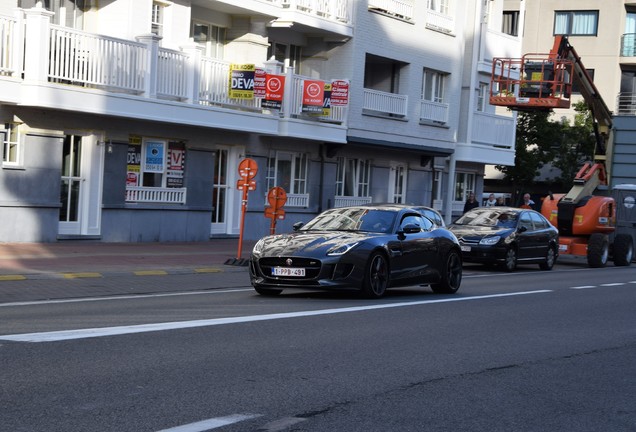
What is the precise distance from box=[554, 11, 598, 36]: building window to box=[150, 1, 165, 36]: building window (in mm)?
36378

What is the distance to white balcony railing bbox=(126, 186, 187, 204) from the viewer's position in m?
25.7

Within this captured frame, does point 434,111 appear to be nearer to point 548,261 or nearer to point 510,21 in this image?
point 548,261

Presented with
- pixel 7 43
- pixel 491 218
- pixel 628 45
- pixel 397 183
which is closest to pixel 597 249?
pixel 491 218

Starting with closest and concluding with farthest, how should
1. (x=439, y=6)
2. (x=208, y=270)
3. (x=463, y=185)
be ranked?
(x=208, y=270) < (x=439, y=6) < (x=463, y=185)

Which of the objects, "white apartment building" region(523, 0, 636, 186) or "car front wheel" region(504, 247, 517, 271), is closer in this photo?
"car front wheel" region(504, 247, 517, 271)

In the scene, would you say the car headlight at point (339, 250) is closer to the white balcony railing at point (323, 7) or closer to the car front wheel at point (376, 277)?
the car front wheel at point (376, 277)

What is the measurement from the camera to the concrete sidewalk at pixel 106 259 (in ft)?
59.5

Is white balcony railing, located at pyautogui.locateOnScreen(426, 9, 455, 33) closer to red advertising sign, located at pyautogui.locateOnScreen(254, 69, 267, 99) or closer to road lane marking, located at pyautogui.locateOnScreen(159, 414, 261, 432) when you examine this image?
red advertising sign, located at pyautogui.locateOnScreen(254, 69, 267, 99)

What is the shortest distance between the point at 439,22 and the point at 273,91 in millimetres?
10289

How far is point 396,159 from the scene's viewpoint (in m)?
36.1

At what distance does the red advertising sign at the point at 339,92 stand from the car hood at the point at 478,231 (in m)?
5.47

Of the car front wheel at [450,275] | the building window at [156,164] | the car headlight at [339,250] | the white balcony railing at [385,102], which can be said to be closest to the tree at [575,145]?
the white balcony railing at [385,102]

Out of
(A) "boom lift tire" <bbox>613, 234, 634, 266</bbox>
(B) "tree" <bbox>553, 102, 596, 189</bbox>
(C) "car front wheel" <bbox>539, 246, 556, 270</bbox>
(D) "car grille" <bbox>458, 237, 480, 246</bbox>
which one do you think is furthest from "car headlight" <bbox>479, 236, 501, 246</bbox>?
(B) "tree" <bbox>553, 102, 596, 189</bbox>

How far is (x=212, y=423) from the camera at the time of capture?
6.98m
